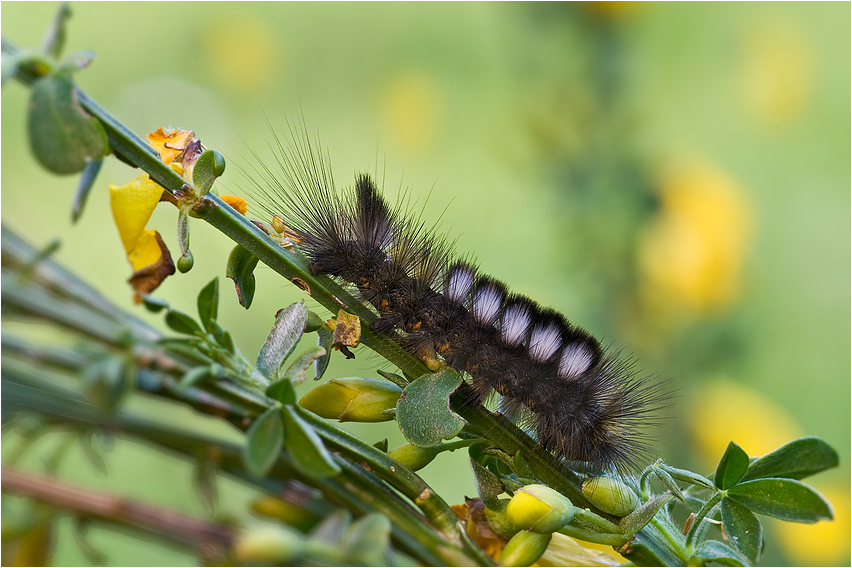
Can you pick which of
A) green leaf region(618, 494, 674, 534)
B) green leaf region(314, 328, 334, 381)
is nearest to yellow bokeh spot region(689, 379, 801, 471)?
green leaf region(618, 494, 674, 534)

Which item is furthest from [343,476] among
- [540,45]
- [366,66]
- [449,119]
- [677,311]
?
[366,66]

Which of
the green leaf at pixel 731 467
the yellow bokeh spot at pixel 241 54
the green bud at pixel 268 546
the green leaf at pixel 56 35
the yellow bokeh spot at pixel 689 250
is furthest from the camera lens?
the yellow bokeh spot at pixel 241 54

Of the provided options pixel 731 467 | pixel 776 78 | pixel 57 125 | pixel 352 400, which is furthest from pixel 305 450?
pixel 776 78

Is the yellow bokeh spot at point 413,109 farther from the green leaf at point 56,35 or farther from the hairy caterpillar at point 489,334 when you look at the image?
the green leaf at point 56,35

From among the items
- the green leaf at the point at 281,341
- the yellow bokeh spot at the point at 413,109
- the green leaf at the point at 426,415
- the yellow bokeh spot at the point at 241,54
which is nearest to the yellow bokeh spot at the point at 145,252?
the green leaf at the point at 281,341

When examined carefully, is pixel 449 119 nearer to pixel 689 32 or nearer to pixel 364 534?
pixel 689 32

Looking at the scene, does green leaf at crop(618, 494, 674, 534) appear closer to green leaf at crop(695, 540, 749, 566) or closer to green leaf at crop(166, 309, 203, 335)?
green leaf at crop(695, 540, 749, 566)
